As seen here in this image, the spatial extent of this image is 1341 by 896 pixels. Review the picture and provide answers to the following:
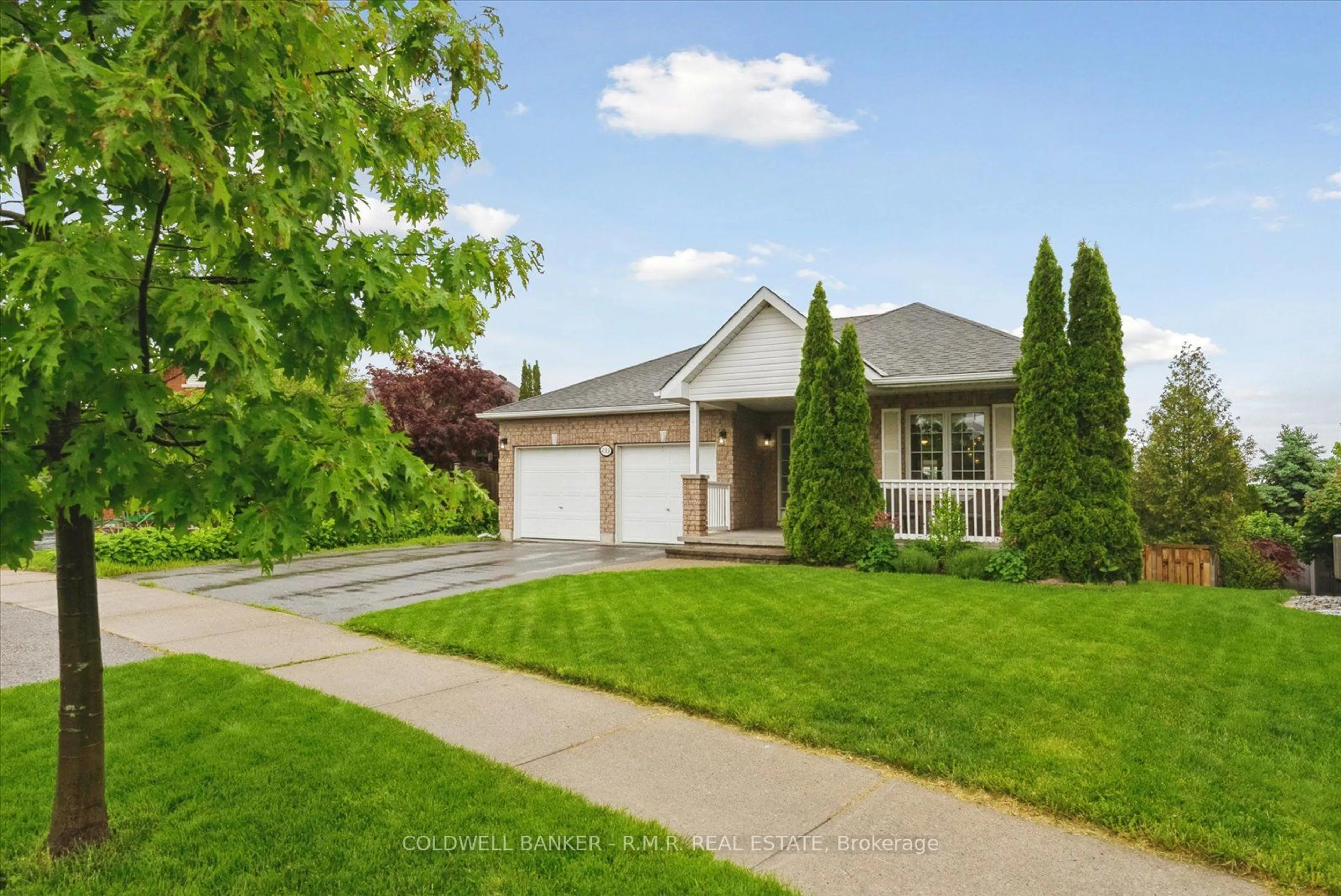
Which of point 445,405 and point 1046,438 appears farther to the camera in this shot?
point 445,405

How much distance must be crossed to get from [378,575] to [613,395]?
24.8 feet

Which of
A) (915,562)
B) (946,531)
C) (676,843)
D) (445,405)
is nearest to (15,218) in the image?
(676,843)

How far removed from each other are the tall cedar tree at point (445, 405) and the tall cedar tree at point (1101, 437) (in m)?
14.6

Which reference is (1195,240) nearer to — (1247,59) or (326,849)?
(1247,59)

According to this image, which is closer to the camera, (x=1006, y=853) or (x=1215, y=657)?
(x=1006, y=853)

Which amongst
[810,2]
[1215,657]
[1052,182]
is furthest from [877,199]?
[1215,657]

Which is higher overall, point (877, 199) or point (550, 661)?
point (877, 199)

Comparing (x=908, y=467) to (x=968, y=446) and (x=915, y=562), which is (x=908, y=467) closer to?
(x=968, y=446)

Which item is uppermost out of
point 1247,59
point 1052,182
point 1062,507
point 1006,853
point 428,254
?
point 1247,59

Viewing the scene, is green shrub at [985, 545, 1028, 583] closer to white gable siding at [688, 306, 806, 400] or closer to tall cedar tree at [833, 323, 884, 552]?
tall cedar tree at [833, 323, 884, 552]

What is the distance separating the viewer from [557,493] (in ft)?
58.2

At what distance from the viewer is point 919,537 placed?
40.6ft

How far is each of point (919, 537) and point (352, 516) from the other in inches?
442

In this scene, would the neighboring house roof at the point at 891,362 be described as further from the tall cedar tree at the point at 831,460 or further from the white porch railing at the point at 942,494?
the white porch railing at the point at 942,494
